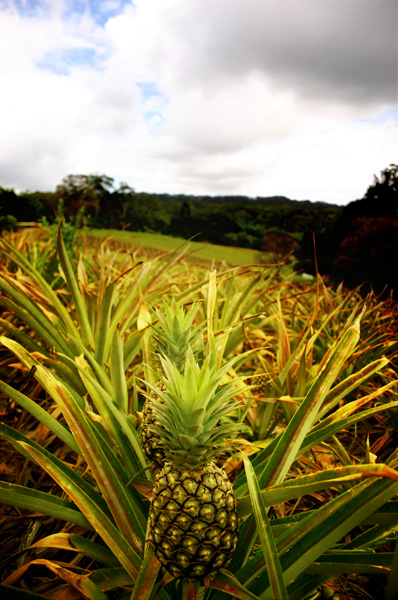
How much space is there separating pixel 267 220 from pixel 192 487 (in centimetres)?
825

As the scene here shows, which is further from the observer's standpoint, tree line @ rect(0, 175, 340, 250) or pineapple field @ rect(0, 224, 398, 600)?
tree line @ rect(0, 175, 340, 250)

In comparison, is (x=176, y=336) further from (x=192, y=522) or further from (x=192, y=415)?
(x=192, y=522)

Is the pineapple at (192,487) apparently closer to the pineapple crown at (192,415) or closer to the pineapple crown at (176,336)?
the pineapple crown at (192,415)

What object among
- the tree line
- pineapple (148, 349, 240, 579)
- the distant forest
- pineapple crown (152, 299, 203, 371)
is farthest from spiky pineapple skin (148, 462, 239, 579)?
the tree line

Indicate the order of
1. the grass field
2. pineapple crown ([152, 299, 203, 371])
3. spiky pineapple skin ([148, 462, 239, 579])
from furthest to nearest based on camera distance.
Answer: the grass field < pineapple crown ([152, 299, 203, 371]) < spiky pineapple skin ([148, 462, 239, 579])

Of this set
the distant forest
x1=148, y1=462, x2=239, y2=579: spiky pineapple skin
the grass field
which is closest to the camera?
x1=148, y1=462, x2=239, y2=579: spiky pineapple skin

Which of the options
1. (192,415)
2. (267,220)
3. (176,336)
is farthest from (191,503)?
(267,220)

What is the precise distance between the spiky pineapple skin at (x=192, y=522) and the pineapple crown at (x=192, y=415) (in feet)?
0.17

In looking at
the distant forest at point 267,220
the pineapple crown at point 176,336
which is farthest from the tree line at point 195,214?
the pineapple crown at point 176,336

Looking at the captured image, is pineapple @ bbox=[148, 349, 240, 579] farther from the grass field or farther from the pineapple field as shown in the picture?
the grass field

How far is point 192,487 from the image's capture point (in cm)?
80

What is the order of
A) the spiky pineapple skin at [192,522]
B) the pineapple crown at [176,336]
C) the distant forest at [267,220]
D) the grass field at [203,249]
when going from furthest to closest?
the grass field at [203,249] → the distant forest at [267,220] → the pineapple crown at [176,336] → the spiky pineapple skin at [192,522]

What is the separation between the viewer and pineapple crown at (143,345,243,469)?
2.63 ft

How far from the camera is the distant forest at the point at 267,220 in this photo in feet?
14.9
